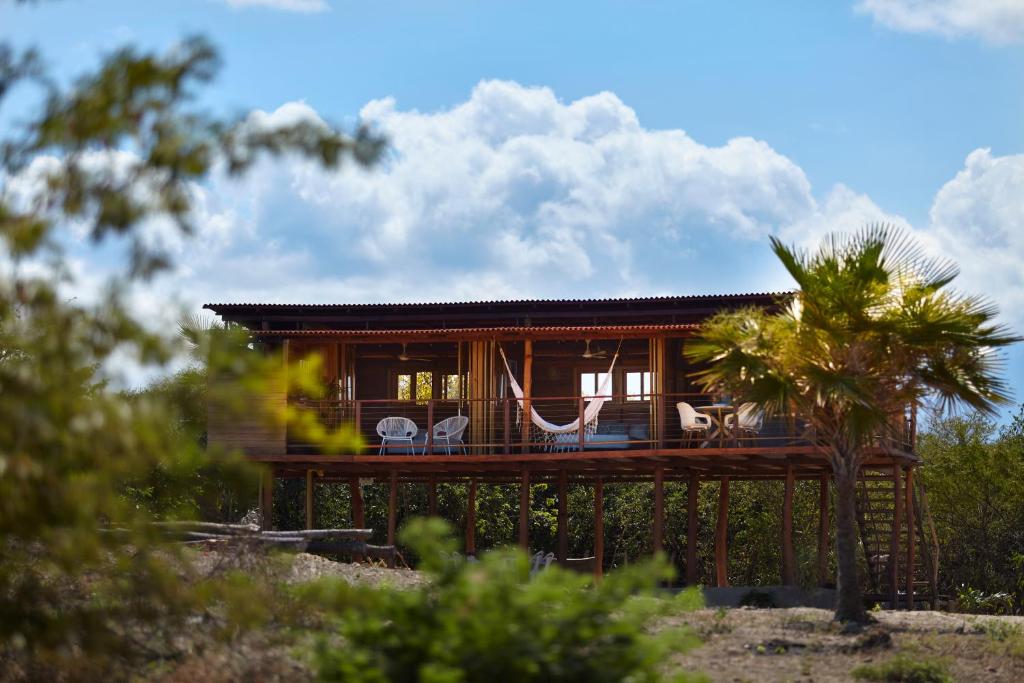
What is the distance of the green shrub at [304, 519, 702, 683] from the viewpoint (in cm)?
698

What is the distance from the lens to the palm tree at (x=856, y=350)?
14.0 m

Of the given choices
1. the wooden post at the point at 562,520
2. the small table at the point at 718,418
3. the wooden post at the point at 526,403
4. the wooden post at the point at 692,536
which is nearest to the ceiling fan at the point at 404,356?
the wooden post at the point at 526,403

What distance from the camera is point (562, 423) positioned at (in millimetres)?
23109

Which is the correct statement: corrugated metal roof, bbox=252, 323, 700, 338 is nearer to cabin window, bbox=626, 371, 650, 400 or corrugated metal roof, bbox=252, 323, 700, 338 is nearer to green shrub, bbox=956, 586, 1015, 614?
cabin window, bbox=626, 371, 650, 400

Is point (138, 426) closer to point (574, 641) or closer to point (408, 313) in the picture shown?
point (574, 641)

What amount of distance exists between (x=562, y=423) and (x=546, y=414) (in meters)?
0.63

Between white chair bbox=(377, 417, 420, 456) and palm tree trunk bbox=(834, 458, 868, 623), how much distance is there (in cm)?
793

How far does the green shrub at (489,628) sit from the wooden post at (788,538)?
41.4ft

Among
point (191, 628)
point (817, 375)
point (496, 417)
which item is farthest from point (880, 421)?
point (496, 417)

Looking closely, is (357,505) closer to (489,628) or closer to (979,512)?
(979,512)

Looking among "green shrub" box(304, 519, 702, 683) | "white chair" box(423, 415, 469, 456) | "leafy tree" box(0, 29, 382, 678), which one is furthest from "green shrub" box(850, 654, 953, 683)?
"white chair" box(423, 415, 469, 456)

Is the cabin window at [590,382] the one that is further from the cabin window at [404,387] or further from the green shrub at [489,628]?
the green shrub at [489,628]

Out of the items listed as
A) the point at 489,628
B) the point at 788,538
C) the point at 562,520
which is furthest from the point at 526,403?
the point at 489,628

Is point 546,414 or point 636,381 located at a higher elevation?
point 636,381
